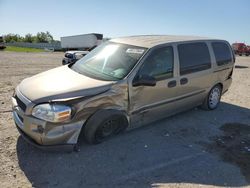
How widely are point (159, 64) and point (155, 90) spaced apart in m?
0.50

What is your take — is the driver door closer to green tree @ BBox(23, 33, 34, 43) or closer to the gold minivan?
the gold minivan

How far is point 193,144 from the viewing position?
5062 millimetres

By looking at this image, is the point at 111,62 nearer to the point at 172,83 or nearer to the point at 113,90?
the point at 113,90

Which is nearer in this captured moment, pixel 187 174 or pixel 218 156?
pixel 187 174

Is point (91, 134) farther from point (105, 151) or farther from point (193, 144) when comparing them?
point (193, 144)

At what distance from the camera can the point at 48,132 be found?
3.95 m

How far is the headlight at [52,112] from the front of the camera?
3.90 m

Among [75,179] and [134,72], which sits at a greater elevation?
[134,72]

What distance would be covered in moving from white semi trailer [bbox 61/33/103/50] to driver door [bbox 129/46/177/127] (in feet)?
101

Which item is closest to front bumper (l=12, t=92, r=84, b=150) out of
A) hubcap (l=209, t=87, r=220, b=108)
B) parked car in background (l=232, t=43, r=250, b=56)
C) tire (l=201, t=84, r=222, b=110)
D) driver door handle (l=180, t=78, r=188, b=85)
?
driver door handle (l=180, t=78, r=188, b=85)

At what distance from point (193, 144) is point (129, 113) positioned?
4.33 ft

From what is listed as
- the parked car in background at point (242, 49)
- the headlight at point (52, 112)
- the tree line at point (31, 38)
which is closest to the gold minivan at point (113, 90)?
the headlight at point (52, 112)

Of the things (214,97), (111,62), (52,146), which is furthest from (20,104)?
(214,97)

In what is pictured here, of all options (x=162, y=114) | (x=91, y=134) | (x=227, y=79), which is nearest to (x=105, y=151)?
(x=91, y=134)
